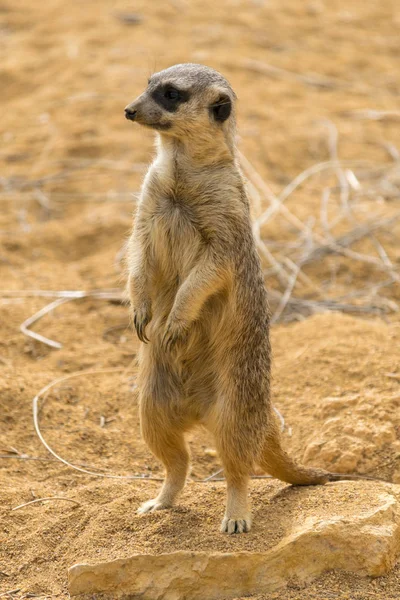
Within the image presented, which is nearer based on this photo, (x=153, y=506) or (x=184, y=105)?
(x=184, y=105)

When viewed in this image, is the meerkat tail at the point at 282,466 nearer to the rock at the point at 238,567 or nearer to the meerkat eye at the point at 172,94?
the rock at the point at 238,567

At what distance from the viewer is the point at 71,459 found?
388 cm

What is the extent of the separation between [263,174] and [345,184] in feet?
2.41

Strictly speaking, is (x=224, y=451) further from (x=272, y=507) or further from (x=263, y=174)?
(x=263, y=174)

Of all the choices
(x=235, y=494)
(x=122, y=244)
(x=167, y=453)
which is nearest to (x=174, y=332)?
(x=167, y=453)

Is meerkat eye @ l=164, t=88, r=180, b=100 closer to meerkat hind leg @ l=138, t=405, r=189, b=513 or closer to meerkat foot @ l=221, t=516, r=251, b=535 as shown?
meerkat hind leg @ l=138, t=405, r=189, b=513

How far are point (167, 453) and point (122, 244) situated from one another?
3.18m

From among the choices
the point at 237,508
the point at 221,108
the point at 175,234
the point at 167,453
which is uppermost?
the point at 221,108

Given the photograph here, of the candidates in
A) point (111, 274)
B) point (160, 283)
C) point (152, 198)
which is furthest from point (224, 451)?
point (111, 274)

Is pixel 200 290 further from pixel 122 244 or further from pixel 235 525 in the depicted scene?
pixel 122 244

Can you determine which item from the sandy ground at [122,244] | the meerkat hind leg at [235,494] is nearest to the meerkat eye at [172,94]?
the sandy ground at [122,244]

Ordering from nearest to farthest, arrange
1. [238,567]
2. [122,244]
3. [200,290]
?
[238,567] → [200,290] → [122,244]

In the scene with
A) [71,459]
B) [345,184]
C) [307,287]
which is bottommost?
[71,459]

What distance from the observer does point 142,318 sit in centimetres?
322
